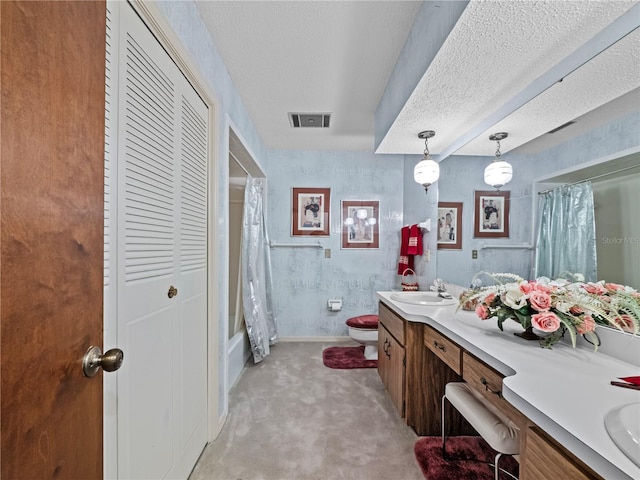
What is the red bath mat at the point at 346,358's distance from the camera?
9.47 feet

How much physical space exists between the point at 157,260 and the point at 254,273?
176 centimetres

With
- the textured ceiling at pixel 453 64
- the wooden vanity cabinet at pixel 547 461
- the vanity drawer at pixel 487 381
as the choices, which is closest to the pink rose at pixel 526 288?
the vanity drawer at pixel 487 381

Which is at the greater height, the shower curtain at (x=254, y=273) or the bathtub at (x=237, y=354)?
the shower curtain at (x=254, y=273)

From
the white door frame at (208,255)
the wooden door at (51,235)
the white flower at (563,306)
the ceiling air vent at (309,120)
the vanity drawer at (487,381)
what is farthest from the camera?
the ceiling air vent at (309,120)

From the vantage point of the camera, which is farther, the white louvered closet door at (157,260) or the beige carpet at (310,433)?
the beige carpet at (310,433)

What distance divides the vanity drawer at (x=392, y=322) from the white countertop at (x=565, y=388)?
20.2 inches

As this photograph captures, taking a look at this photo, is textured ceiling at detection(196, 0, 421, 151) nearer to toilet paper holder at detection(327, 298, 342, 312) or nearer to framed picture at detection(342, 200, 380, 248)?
framed picture at detection(342, 200, 380, 248)

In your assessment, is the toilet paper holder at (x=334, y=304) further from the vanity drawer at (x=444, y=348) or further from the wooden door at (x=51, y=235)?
the wooden door at (x=51, y=235)

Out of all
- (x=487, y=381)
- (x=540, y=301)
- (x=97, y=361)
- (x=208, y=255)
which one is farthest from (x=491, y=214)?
(x=97, y=361)

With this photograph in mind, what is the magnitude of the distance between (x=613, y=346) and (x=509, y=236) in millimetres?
773

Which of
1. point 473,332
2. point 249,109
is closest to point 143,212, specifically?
point 473,332

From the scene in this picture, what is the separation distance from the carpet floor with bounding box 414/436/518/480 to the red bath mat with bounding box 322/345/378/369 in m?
1.12


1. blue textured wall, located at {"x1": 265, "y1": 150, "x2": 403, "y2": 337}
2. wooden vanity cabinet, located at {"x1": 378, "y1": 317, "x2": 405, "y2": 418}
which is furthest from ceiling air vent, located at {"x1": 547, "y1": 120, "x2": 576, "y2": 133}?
blue textured wall, located at {"x1": 265, "y1": 150, "x2": 403, "y2": 337}

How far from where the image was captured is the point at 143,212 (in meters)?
1.10
